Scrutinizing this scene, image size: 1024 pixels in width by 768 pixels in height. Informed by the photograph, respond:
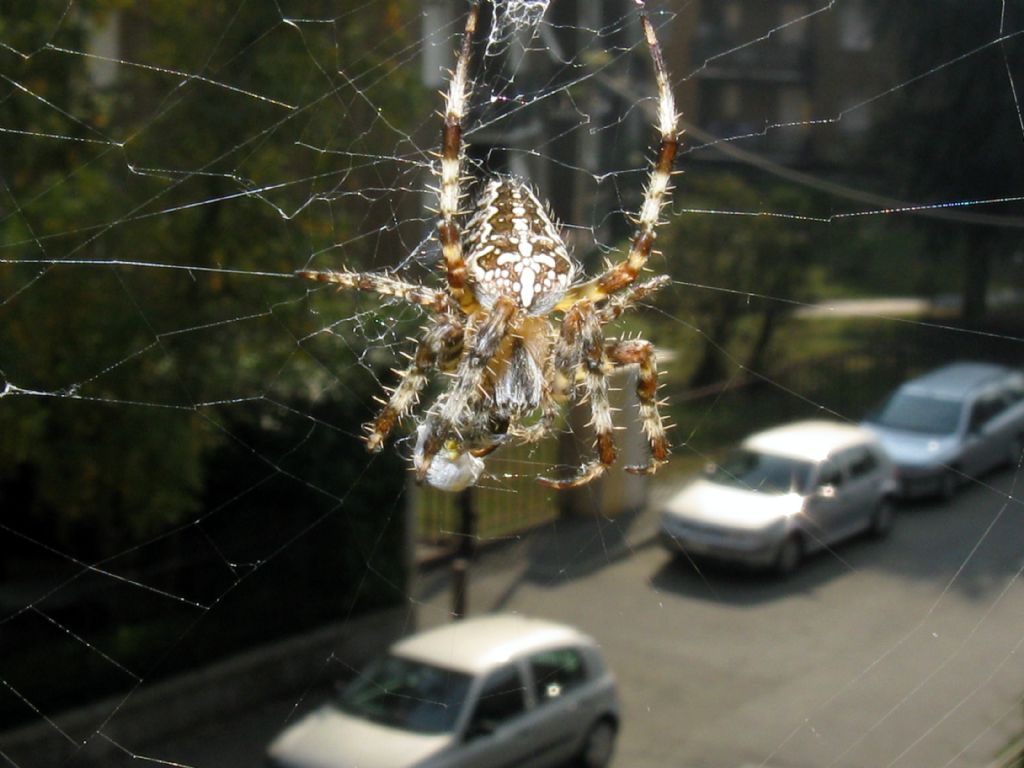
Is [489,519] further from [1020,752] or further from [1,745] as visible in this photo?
[1020,752]

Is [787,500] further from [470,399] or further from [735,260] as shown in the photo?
[470,399]

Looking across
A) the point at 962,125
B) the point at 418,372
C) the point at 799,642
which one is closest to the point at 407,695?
the point at 799,642

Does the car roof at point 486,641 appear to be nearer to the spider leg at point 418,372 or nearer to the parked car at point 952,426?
the parked car at point 952,426

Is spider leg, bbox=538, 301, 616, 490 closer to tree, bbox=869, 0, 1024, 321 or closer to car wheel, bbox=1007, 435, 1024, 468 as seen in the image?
car wheel, bbox=1007, 435, 1024, 468

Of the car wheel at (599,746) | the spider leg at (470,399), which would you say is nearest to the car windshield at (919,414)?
the car wheel at (599,746)

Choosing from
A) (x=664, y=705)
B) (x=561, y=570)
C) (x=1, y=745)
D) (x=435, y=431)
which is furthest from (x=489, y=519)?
(x=435, y=431)
